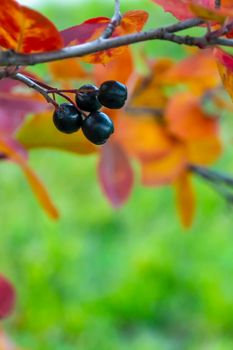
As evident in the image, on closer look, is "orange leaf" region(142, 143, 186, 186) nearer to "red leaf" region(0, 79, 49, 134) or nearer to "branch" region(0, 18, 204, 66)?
"red leaf" region(0, 79, 49, 134)

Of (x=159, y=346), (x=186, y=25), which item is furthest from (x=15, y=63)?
(x=159, y=346)

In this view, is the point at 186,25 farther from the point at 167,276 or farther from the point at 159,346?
the point at 167,276

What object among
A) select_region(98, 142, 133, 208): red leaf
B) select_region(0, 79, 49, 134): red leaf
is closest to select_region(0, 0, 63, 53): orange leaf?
select_region(0, 79, 49, 134): red leaf

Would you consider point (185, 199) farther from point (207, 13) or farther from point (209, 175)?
point (207, 13)

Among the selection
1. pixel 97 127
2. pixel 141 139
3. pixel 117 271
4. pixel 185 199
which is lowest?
pixel 117 271

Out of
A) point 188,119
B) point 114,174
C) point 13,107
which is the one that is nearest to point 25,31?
point 13,107

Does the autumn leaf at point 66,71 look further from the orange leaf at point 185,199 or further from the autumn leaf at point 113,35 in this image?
the autumn leaf at point 113,35

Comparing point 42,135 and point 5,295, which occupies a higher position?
point 42,135
